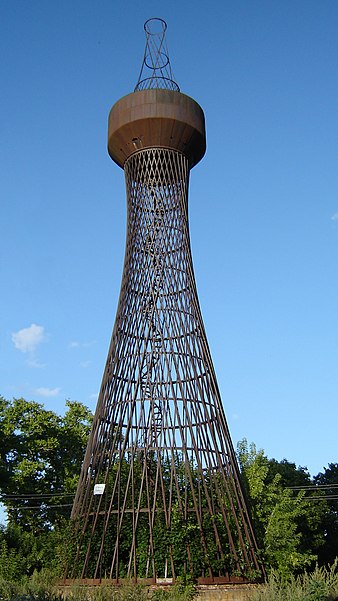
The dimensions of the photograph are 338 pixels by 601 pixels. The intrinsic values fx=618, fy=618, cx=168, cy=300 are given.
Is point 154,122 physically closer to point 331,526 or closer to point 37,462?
point 37,462

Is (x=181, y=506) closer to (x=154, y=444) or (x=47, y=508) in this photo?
(x=154, y=444)

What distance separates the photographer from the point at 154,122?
51.9ft

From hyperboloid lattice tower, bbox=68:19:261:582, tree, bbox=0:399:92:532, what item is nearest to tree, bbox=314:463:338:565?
tree, bbox=0:399:92:532

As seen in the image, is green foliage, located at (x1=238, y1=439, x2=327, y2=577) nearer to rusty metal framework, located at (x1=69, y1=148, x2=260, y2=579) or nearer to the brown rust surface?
rusty metal framework, located at (x1=69, y1=148, x2=260, y2=579)

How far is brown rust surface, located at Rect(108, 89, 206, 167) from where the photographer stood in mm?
15844

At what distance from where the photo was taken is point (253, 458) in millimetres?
20578

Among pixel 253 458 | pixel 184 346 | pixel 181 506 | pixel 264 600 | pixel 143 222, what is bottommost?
pixel 264 600

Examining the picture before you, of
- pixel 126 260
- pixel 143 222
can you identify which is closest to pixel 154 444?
pixel 126 260

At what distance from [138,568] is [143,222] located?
7998 millimetres

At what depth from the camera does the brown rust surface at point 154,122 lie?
15.8m

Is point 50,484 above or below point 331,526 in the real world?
below

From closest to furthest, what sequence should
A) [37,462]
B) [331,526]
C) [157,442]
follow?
[157,442] < [37,462] < [331,526]

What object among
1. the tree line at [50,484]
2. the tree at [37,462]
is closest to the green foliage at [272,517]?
the tree line at [50,484]

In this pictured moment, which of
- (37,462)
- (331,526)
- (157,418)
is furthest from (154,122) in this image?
(331,526)
